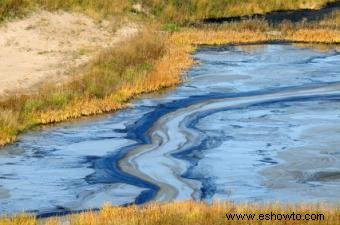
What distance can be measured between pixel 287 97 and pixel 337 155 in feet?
25.0

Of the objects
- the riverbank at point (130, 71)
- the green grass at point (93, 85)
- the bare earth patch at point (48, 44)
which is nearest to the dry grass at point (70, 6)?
the bare earth patch at point (48, 44)

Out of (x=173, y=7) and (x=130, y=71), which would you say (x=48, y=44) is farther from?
(x=173, y=7)

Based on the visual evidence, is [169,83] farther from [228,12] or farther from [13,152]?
[228,12]

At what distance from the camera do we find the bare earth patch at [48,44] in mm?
27922

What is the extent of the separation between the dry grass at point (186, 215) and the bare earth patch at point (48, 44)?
1257cm

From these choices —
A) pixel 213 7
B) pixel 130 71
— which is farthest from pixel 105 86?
pixel 213 7

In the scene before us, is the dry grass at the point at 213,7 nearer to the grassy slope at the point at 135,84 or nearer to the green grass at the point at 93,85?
the grassy slope at the point at 135,84

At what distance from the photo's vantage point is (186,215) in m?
12.2

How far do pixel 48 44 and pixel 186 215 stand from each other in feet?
72.1

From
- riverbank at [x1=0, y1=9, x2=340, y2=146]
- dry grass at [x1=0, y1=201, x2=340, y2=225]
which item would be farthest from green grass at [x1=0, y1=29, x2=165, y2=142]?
dry grass at [x1=0, y1=201, x2=340, y2=225]

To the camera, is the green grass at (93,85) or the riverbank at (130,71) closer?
the green grass at (93,85)

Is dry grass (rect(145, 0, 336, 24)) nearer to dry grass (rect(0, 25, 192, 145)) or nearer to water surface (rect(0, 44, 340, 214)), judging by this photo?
dry grass (rect(0, 25, 192, 145))

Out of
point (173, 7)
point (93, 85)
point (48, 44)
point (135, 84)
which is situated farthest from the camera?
point (173, 7)

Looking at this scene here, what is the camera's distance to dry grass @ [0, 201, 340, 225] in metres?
11.8
